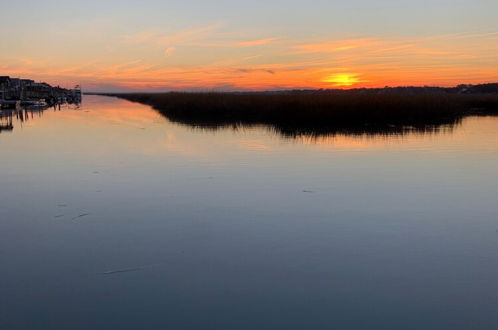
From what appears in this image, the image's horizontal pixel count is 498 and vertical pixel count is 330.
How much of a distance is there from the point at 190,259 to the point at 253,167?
244 inches

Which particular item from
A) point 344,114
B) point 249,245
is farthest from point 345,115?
point 249,245

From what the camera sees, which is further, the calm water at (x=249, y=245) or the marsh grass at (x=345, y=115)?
the marsh grass at (x=345, y=115)

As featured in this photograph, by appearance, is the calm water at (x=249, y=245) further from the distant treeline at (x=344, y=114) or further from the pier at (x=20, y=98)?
the pier at (x=20, y=98)

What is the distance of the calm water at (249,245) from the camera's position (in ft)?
13.6

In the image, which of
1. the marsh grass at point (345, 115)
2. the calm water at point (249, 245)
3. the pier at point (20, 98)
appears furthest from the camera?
the pier at point (20, 98)

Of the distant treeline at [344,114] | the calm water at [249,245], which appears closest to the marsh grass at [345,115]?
the distant treeline at [344,114]

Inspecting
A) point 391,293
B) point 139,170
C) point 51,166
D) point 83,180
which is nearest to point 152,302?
point 391,293

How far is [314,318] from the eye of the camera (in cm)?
402

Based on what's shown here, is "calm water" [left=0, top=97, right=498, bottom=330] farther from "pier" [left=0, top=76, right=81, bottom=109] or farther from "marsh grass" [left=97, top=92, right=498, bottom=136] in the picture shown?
"pier" [left=0, top=76, right=81, bottom=109]

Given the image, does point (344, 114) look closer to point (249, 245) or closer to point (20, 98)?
point (249, 245)

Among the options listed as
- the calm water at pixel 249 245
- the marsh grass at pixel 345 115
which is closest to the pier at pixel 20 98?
the marsh grass at pixel 345 115

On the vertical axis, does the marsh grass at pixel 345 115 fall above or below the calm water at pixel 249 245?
above

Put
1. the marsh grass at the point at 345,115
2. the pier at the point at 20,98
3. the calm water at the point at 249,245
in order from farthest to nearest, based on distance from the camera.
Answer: the pier at the point at 20,98 < the marsh grass at the point at 345,115 < the calm water at the point at 249,245

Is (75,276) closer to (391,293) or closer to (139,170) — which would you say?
(391,293)
